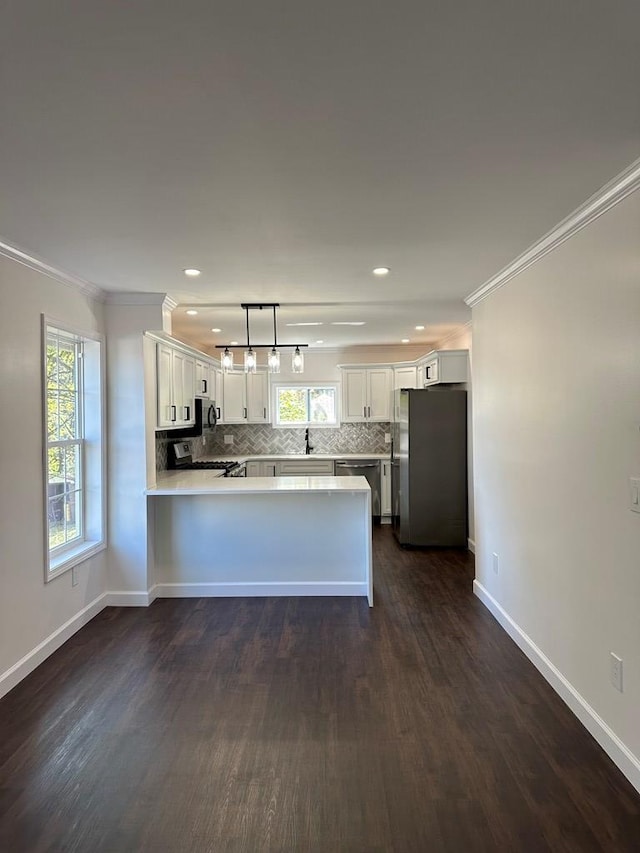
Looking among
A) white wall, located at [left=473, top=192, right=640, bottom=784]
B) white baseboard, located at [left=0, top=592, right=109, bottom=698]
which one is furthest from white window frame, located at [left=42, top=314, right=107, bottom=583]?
white wall, located at [left=473, top=192, right=640, bottom=784]

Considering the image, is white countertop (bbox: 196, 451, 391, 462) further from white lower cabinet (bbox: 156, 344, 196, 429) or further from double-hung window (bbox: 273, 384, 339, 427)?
white lower cabinet (bbox: 156, 344, 196, 429)

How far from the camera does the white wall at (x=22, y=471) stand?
276 centimetres

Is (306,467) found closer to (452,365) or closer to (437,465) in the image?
(437,465)

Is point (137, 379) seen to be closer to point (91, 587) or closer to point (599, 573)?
point (91, 587)

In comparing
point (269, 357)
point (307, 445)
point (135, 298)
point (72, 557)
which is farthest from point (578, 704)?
point (307, 445)

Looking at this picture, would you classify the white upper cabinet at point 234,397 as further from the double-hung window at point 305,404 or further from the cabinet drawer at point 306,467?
the cabinet drawer at point 306,467

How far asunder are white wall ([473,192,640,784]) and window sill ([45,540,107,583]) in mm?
2989

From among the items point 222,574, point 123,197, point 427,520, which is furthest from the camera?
point 427,520

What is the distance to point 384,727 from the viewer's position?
2.44 metres

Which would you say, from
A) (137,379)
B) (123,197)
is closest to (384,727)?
(123,197)

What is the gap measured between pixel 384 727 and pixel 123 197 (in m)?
2.72

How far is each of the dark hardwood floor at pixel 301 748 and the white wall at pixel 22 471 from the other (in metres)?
0.28

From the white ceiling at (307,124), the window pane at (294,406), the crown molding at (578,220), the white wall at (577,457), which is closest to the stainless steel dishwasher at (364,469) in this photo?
the window pane at (294,406)

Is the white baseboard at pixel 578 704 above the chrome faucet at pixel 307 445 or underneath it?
underneath
